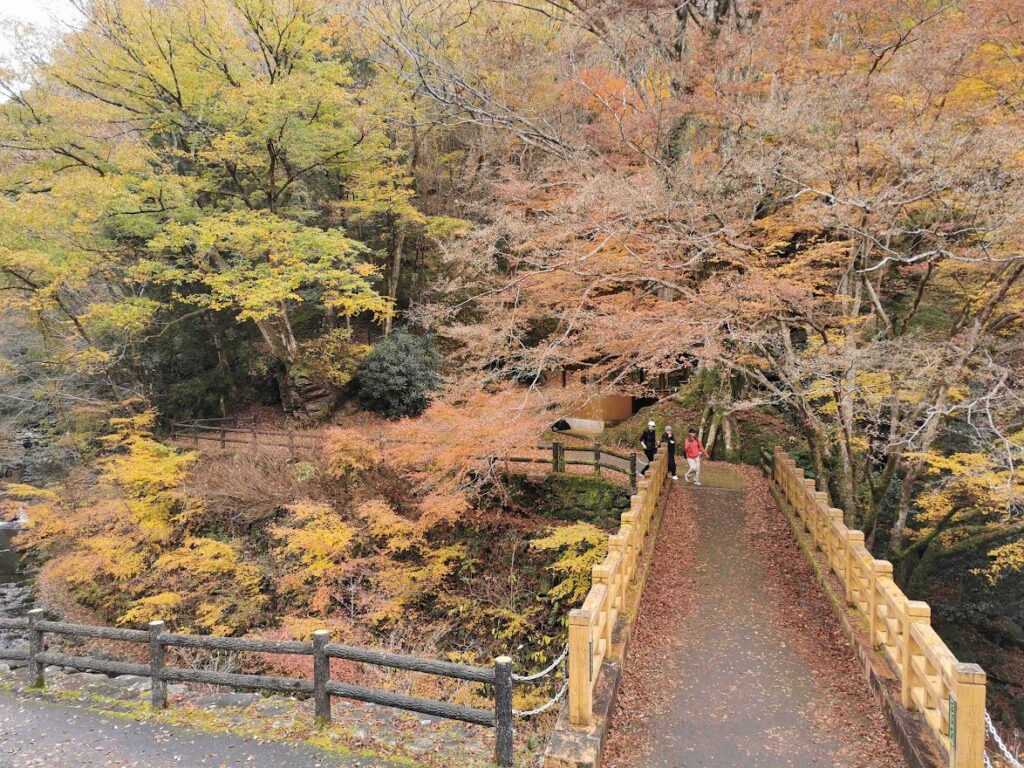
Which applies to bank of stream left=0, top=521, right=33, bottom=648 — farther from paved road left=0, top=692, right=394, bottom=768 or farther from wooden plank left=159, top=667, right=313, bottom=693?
wooden plank left=159, top=667, right=313, bottom=693

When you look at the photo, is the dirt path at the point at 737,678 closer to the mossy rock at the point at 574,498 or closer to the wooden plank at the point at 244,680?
the wooden plank at the point at 244,680

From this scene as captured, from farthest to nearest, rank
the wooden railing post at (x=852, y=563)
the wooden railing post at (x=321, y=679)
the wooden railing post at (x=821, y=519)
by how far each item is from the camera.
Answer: the wooden railing post at (x=821, y=519), the wooden railing post at (x=852, y=563), the wooden railing post at (x=321, y=679)

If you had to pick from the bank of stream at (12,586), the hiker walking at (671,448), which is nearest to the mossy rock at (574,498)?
the hiker walking at (671,448)

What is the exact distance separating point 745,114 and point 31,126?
18122 millimetres

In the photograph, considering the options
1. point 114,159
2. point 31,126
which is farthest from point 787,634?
point 31,126

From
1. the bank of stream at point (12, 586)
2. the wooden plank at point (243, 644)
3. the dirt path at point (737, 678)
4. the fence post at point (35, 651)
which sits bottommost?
the bank of stream at point (12, 586)

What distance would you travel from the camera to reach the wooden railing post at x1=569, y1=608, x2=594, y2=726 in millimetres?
4836

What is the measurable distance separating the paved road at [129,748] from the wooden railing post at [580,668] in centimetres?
165

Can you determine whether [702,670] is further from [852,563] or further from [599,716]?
[852,563]

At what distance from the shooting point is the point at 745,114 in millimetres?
10508

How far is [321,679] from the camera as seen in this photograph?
5.61m

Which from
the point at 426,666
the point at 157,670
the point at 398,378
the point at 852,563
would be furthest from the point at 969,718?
the point at 398,378

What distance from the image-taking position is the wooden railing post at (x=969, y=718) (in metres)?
3.94

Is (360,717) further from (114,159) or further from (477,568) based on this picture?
(114,159)
